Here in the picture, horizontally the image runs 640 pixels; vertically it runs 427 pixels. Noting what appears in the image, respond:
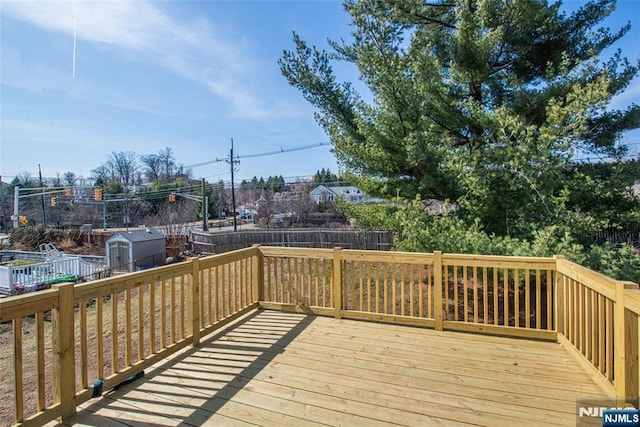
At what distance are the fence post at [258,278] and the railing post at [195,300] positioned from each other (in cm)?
119

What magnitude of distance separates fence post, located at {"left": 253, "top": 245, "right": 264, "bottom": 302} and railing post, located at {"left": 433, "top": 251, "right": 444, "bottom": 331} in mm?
2320

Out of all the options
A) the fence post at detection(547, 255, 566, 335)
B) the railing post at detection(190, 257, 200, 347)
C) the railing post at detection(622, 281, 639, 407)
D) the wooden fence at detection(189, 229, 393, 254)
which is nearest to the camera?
the railing post at detection(622, 281, 639, 407)

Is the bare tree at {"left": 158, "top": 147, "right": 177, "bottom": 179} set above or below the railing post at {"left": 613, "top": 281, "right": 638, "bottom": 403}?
above

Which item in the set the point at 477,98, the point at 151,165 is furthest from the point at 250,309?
the point at 151,165

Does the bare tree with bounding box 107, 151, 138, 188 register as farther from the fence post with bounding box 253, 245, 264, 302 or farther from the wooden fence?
the fence post with bounding box 253, 245, 264, 302

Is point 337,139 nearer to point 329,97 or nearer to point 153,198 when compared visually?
point 329,97

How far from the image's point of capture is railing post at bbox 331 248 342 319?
13.4ft

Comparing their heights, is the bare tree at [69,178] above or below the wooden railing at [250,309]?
above

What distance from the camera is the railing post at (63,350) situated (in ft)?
7.00

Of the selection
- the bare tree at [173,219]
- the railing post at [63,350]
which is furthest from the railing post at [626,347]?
the bare tree at [173,219]

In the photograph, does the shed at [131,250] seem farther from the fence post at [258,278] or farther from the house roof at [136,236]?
the fence post at [258,278]

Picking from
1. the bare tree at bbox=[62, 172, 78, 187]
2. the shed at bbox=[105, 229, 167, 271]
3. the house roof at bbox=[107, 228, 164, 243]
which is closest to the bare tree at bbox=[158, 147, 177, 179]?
the bare tree at bbox=[62, 172, 78, 187]

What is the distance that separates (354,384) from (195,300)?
1846 millimetres

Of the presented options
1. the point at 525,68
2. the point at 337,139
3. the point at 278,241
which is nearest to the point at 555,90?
the point at 525,68
